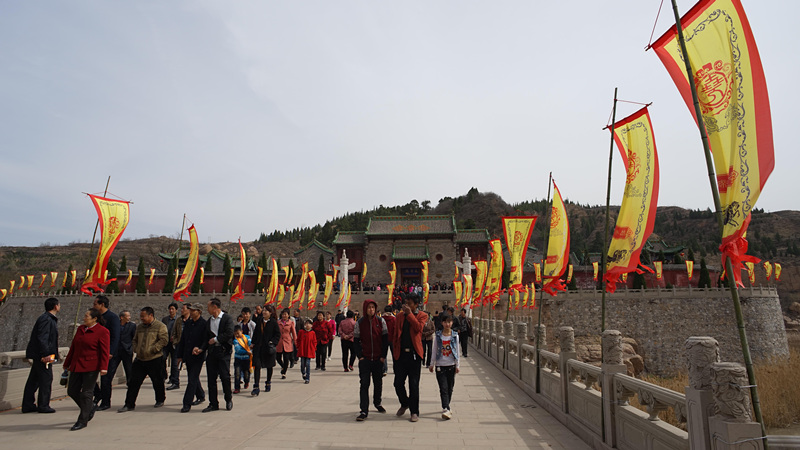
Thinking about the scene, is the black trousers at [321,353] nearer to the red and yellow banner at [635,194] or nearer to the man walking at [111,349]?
the man walking at [111,349]

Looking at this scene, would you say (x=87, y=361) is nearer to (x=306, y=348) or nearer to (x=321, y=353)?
(x=306, y=348)

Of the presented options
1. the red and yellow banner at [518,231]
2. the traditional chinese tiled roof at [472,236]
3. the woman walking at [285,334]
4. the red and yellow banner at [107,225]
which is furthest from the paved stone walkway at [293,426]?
the traditional chinese tiled roof at [472,236]

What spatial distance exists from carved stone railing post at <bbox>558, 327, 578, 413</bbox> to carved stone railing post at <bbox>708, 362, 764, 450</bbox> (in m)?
3.31

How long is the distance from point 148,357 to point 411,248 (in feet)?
140

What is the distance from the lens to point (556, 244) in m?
9.78

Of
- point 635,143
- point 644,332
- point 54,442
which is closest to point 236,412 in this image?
point 54,442

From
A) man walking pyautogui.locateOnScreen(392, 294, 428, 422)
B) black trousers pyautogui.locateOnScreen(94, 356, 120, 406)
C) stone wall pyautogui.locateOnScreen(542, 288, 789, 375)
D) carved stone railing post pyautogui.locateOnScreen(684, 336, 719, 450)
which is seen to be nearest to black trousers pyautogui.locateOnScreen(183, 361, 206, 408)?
black trousers pyautogui.locateOnScreen(94, 356, 120, 406)

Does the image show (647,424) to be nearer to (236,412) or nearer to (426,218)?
(236,412)

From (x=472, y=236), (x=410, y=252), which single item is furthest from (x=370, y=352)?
(x=472, y=236)

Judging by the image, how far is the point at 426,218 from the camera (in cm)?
5172

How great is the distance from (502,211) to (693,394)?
92.1m

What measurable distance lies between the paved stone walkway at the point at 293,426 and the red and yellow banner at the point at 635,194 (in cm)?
252

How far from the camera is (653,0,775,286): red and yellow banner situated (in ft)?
11.8

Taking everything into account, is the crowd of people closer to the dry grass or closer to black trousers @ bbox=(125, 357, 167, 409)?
black trousers @ bbox=(125, 357, 167, 409)
